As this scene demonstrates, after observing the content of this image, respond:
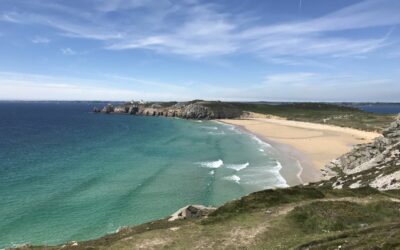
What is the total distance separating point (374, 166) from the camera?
43.4 m

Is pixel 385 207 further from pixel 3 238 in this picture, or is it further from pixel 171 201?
pixel 3 238

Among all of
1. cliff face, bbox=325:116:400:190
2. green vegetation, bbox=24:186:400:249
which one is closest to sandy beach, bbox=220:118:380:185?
cliff face, bbox=325:116:400:190

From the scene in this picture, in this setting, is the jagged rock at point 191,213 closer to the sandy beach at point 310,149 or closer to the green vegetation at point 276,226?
the green vegetation at point 276,226

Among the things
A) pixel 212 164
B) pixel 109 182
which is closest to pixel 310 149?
pixel 212 164

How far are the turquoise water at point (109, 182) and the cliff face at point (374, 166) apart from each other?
32.8 feet

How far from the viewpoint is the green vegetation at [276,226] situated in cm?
2100

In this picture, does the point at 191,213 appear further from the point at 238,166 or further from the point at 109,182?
the point at 238,166

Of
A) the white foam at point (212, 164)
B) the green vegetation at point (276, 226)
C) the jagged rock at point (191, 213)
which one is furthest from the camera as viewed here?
the white foam at point (212, 164)

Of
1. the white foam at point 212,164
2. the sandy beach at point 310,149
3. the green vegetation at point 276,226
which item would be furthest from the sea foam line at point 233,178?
the green vegetation at point 276,226

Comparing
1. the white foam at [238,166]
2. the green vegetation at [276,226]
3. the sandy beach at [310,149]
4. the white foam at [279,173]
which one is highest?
the green vegetation at [276,226]

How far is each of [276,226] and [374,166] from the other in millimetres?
25244

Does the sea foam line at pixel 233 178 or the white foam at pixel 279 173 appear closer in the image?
the white foam at pixel 279 173

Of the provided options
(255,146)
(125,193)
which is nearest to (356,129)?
(255,146)

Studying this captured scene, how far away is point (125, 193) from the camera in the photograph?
1917 inches
